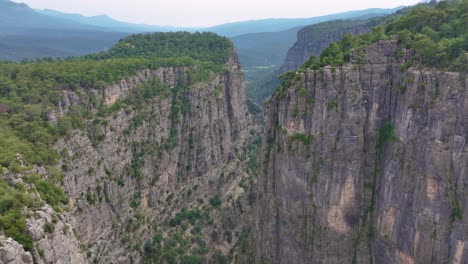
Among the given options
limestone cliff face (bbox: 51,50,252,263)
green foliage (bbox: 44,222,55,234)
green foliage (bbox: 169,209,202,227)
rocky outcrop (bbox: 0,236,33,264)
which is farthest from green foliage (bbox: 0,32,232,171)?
green foliage (bbox: 169,209,202,227)

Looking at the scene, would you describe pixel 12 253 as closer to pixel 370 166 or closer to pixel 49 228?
pixel 49 228

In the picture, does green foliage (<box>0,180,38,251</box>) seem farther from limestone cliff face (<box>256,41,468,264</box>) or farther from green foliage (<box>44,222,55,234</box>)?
limestone cliff face (<box>256,41,468,264</box>)

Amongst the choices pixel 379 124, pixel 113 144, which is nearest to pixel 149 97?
pixel 113 144

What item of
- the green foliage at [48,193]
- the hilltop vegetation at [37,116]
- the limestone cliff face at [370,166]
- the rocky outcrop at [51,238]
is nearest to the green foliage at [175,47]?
the hilltop vegetation at [37,116]

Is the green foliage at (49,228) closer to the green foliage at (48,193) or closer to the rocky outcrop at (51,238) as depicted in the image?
the rocky outcrop at (51,238)

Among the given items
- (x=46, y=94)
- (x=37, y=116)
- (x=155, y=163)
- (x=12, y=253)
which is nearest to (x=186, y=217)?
(x=155, y=163)

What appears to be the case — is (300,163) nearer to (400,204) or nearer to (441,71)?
(400,204)
